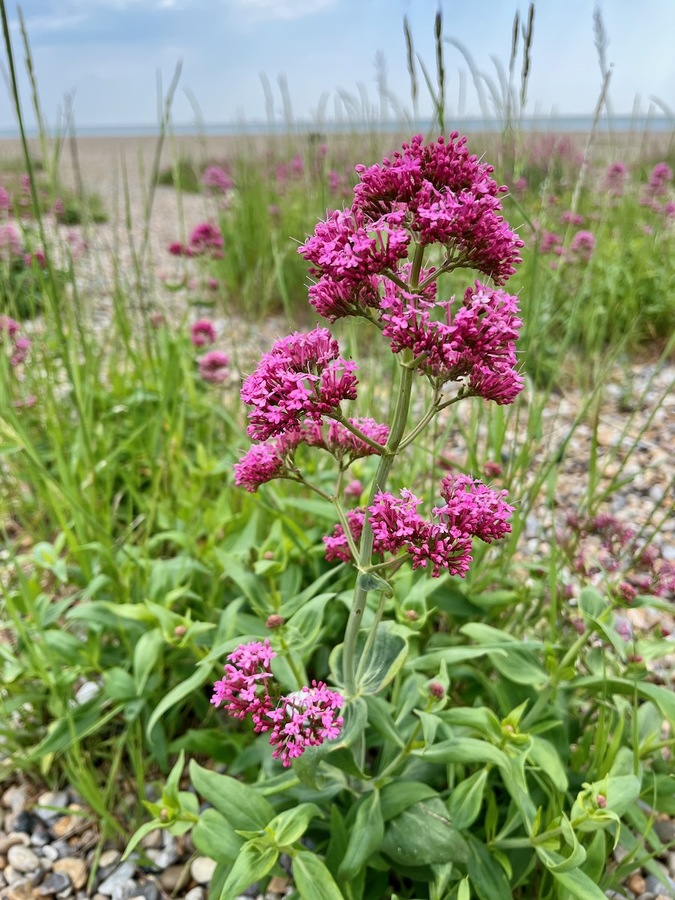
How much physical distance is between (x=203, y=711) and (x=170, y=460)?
119 centimetres

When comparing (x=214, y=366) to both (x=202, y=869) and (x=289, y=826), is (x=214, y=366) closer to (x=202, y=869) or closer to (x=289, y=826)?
(x=202, y=869)

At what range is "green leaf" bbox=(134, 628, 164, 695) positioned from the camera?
2.06 m

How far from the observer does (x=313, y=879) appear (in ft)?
5.11

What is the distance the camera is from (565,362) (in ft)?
16.5

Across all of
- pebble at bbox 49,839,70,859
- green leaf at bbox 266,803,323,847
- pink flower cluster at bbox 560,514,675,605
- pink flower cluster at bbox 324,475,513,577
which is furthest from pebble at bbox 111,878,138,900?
pink flower cluster at bbox 560,514,675,605

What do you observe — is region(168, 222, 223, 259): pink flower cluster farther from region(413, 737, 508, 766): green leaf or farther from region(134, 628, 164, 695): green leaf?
region(413, 737, 508, 766): green leaf

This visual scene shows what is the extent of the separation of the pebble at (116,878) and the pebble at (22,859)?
0.24 m

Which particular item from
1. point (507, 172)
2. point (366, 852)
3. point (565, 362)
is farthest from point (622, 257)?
point (366, 852)

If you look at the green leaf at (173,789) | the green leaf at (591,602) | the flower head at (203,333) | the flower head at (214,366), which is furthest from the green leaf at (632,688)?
the flower head at (203,333)

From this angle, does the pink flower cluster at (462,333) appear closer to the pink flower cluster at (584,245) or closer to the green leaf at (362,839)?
the green leaf at (362,839)

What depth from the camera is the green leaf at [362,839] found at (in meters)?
1.62

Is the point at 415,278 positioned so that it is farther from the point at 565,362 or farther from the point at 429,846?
the point at 565,362

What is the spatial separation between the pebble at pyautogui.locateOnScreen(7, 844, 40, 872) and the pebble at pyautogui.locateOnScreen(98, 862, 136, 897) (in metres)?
0.24

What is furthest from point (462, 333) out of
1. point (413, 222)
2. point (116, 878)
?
point (116, 878)
